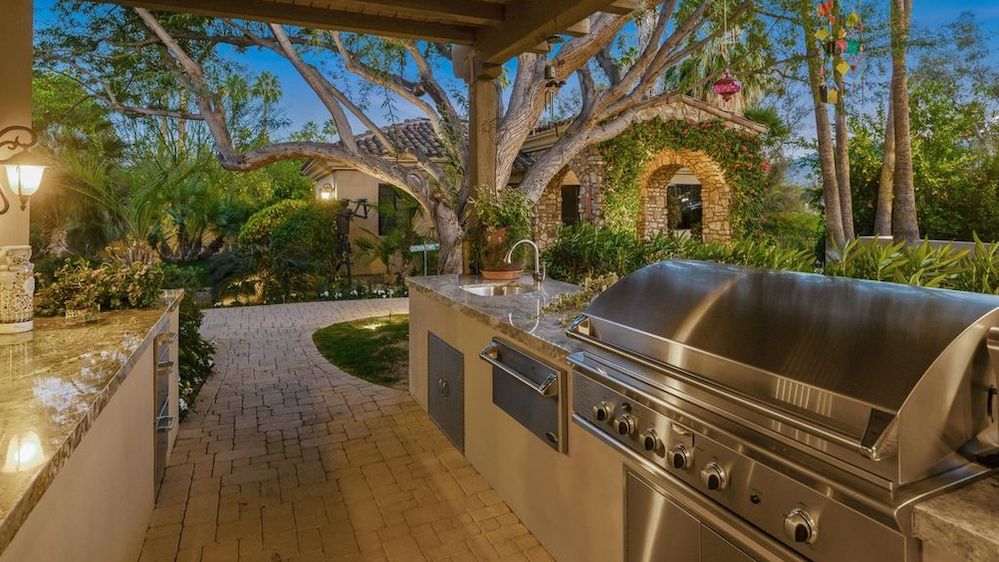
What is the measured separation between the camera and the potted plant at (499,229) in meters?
4.61

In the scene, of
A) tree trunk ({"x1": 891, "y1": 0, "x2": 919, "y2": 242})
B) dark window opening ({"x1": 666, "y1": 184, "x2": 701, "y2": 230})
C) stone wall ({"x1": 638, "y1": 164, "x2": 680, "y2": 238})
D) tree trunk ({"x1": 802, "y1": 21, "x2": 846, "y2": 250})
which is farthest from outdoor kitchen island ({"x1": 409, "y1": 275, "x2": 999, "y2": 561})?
dark window opening ({"x1": 666, "y1": 184, "x2": 701, "y2": 230})

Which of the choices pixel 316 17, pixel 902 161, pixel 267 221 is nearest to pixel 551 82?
pixel 316 17

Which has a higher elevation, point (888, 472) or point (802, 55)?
point (802, 55)

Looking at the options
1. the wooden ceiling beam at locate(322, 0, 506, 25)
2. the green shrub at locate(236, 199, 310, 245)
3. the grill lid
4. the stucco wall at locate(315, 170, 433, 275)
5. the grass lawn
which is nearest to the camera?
the grill lid

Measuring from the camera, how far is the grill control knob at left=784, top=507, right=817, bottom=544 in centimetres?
128

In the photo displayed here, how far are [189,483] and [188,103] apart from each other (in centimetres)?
764

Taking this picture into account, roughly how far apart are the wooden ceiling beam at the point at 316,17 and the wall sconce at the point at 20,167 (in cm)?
148

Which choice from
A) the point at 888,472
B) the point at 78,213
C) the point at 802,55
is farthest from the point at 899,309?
the point at 78,213

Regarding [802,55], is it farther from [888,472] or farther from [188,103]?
[188,103]

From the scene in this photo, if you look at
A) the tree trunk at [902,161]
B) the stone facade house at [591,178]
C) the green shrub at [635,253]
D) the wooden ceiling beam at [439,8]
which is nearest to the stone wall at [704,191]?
the stone facade house at [591,178]

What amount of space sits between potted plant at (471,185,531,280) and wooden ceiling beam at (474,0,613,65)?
1130mm

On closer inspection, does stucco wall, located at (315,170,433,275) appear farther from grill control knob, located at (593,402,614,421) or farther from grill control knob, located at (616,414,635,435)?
grill control knob, located at (616,414,635,435)

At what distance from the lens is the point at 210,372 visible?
598 centimetres

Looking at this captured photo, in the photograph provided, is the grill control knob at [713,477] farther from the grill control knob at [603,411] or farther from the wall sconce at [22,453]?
the wall sconce at [22,453]
